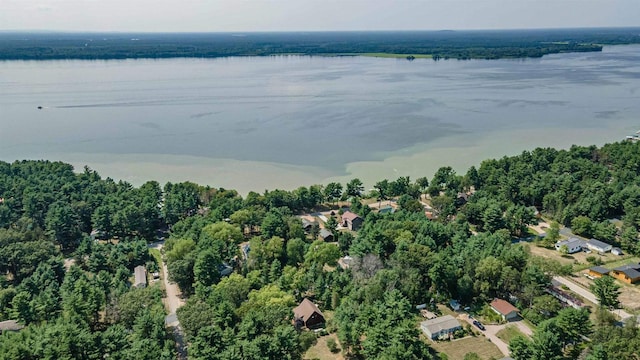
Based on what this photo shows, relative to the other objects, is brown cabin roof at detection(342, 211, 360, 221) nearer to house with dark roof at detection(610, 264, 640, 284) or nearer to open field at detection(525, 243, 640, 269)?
open field at detection(525, 243, 640, 269)

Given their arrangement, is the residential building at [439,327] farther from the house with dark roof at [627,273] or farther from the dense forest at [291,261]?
the house with dark roof at [627,273]

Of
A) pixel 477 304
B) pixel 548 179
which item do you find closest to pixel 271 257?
pixel 477 304

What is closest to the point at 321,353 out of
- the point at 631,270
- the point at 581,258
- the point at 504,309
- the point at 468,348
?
the point at 468,348

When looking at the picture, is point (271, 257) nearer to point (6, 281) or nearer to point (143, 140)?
point (6, 281)

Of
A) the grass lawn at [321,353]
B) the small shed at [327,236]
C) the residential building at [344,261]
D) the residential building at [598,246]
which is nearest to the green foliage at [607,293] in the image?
the residential building at [598,246]

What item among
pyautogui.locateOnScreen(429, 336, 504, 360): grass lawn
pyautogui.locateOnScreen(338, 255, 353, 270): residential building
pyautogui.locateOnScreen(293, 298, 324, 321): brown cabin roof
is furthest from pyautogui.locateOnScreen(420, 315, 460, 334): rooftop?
pyautogui.locateOnScreen(338, 255, 353, 270): residential building
